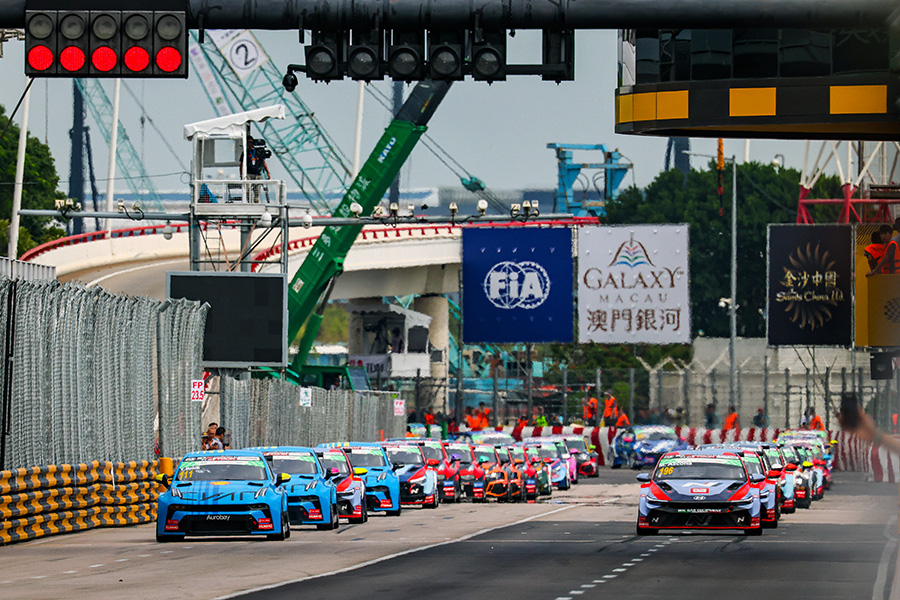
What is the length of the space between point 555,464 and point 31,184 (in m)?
49.7

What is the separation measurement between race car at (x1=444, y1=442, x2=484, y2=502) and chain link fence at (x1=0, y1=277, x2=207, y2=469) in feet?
25.2

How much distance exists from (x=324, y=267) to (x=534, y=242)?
334 inches

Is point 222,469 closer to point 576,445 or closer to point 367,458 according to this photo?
point 367,458

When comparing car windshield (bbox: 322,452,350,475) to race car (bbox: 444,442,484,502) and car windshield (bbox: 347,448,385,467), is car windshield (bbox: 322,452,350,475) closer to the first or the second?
car windshield (bbox: 347,448,385,467)

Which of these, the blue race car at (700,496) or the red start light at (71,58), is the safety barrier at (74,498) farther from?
the red start light at (71,58)

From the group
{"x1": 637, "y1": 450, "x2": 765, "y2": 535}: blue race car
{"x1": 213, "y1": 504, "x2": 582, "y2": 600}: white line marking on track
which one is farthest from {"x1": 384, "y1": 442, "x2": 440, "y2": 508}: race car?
{"x1": 637, "y1": 450, "x2": 765, "y2": 535}: blue race car

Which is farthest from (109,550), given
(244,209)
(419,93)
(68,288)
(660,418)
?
(660,418)

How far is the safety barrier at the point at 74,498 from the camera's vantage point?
944 inches

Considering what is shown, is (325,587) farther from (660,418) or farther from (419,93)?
(660,418)

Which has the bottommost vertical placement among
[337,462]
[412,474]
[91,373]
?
[412,474]

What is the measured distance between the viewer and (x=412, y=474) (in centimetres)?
3525

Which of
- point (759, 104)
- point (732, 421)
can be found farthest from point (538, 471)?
point (732, 421)

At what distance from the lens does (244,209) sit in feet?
141

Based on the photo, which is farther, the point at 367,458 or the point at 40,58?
the point at 367,458
